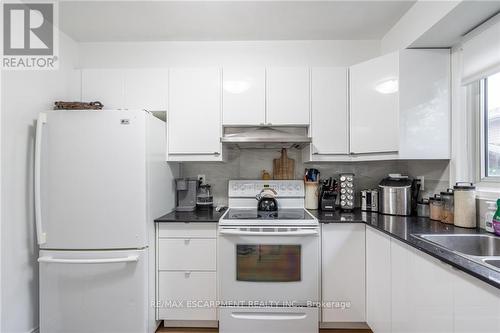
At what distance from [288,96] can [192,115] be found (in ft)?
2.78

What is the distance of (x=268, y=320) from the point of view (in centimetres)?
172

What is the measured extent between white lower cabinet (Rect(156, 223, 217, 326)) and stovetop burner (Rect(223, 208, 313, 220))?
227 millimetres

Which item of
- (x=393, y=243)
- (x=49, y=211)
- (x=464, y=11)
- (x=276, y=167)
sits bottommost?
(x=393, y=243)

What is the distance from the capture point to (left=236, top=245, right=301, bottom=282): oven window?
174cm

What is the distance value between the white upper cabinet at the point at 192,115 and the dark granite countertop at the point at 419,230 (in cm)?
115

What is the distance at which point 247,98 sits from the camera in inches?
82.6

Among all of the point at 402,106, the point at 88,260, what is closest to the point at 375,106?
the point at 402,106

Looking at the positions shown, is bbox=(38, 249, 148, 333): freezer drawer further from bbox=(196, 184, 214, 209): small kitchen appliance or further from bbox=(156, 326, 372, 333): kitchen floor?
bbox=(196, 184, 214, 209): small kitchen appliance

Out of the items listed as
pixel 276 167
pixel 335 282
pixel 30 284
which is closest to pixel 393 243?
pixel 335 282

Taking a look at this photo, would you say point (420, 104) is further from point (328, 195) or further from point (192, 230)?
point (192, 230)

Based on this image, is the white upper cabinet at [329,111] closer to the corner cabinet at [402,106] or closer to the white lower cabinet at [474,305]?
the corner cabinet at [402,106]

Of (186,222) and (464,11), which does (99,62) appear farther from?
(464,11)

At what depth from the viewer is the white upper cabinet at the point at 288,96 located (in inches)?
82.4

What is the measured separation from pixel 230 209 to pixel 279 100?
108cm
